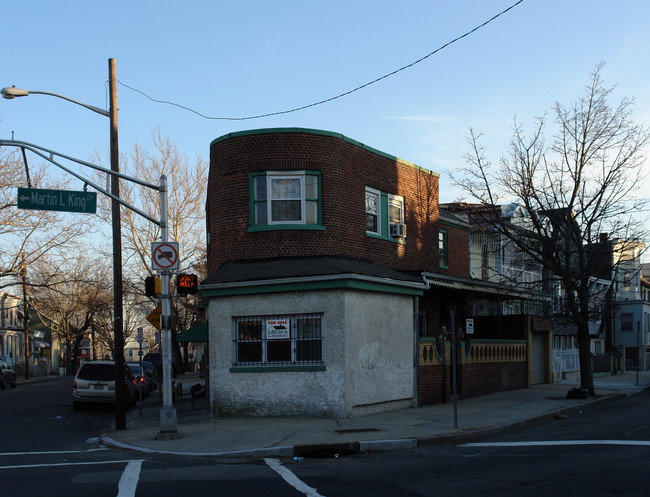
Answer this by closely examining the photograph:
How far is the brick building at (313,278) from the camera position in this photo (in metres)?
17.0

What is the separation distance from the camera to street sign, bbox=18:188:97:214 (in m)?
15.2

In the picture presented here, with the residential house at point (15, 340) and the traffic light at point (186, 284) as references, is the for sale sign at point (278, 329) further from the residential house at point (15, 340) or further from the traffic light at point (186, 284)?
the residential house at point (15, 340)

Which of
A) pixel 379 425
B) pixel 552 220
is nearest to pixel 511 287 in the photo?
pixel 552 220

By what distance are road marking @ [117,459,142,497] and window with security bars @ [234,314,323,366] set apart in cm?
600

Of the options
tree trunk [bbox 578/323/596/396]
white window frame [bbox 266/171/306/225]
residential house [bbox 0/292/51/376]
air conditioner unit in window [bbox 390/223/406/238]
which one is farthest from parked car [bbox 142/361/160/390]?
residential house [bbox 0/292/51/376]

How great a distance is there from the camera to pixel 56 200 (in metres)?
15.5

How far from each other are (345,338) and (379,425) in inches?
93.7

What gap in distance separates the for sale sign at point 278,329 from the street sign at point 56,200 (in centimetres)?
506

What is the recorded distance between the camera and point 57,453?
43.9 feet

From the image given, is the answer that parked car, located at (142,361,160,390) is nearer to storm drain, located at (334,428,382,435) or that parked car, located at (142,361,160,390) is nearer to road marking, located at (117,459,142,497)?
storm drain, located at (334,428,382,435)

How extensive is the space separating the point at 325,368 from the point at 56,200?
285 inches

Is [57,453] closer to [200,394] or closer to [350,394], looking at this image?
[350,394]

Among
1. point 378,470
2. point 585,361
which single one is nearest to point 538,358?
point 585,361

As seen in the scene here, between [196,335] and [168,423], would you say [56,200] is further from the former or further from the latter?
[196,335]
